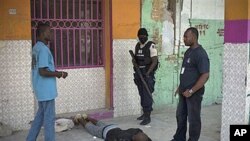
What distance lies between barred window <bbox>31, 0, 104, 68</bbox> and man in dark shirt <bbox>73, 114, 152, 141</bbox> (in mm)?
1227

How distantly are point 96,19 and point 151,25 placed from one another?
1.17 meters

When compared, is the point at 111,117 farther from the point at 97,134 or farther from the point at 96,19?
the point at 96,19

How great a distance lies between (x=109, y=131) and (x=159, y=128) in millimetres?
1512

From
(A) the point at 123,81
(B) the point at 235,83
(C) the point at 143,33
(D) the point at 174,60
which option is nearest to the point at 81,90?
(A) the point at 123,81

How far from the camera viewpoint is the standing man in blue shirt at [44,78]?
193 inches

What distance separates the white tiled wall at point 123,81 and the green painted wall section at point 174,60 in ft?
1.90

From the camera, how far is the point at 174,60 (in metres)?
8.27

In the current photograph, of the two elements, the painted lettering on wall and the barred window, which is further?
the painted lettering on wall

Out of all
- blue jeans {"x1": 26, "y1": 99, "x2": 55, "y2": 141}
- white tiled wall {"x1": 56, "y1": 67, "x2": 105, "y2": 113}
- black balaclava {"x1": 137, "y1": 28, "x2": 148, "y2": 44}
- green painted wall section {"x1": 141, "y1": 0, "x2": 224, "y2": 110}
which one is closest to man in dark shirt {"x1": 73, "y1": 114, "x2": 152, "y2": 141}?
white tiled wall {"x1": 56, "y1": 67, "x2": 105, "y2": 113}

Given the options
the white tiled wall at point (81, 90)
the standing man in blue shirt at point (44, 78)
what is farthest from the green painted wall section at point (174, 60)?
the standing man in blue shirt at point (44, 78)

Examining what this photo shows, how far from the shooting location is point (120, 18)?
7.32 m

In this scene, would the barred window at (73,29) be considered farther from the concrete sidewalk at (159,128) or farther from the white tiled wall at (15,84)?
the concrete sidewalk at (159,128)

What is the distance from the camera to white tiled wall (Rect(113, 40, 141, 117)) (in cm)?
738

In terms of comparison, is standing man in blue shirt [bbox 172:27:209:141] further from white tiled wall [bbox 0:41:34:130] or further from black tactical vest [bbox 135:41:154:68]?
white tiled wall [bbox 0:41:34:130]
